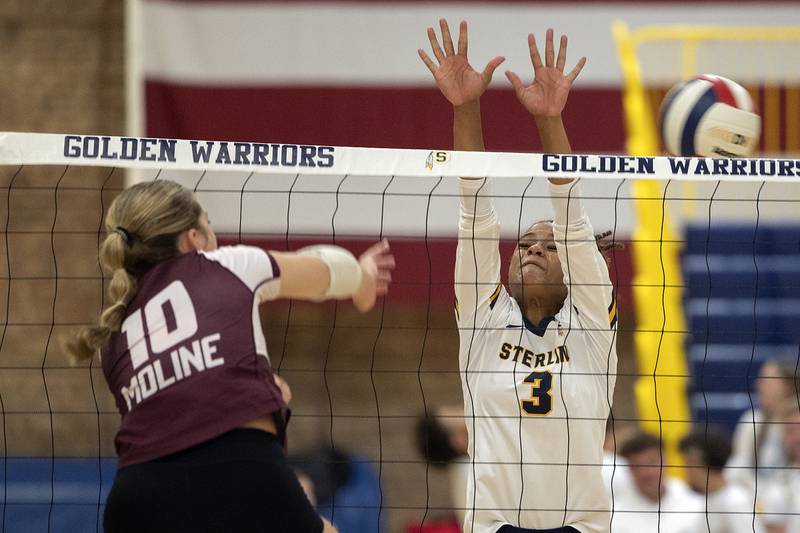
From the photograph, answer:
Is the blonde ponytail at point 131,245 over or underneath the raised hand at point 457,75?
underneath

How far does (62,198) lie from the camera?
9062mm

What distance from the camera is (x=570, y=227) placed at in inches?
147

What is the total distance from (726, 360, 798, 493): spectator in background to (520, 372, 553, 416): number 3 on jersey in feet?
9.72

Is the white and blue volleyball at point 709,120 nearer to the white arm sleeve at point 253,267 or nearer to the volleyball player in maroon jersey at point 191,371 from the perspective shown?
the volleyball player in maroon jersey at point 191,371

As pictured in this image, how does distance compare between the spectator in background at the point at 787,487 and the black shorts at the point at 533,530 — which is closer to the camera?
the black shorts at the point at 533,530

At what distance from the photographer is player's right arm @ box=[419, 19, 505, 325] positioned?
12.6ft

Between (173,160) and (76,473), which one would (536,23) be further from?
(173,160)

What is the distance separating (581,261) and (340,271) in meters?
0.89

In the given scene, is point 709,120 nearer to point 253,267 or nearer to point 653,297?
point 253,267

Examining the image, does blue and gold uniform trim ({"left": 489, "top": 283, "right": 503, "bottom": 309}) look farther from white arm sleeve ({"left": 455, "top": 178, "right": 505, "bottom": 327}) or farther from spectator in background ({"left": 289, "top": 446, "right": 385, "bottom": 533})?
spectator in background ({"left": 289, "top": 446, "right": 385, "bottom": 533})

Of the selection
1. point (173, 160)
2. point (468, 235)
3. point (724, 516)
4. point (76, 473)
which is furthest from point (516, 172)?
point (76, 473)

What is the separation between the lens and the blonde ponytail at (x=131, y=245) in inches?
122

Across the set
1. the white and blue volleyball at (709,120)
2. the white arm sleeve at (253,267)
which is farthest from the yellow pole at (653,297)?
the white arm sleeve at (253,267)

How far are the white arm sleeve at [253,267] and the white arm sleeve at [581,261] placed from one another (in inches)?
41.2
